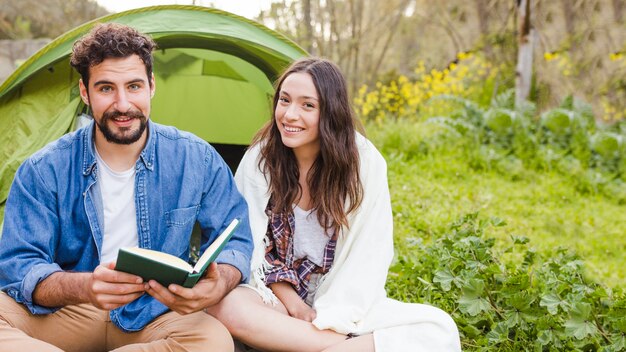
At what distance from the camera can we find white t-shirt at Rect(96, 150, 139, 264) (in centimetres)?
216

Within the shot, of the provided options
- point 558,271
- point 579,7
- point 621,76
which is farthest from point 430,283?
point 579,7

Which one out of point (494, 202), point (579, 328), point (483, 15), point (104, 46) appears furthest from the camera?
point (483, 15)

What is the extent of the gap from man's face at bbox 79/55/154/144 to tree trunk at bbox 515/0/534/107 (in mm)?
4619

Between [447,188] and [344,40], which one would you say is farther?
[344,40]

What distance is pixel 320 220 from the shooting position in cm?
242

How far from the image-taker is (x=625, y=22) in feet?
24.0

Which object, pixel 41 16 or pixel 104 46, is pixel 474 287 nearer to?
pixel 104 46

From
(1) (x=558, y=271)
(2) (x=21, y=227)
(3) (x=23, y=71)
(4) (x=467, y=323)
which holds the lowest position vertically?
(4) (x=467, y=323)

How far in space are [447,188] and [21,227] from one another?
11.4ft

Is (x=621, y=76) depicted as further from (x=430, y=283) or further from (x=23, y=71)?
(x=23, y=71)

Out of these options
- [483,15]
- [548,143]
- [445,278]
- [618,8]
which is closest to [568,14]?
[618,8]

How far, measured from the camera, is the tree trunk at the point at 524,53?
603 centimetres

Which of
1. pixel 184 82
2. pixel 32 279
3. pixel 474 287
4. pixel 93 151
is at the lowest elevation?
pixel 474 287

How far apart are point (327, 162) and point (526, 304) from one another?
931 millimetres
